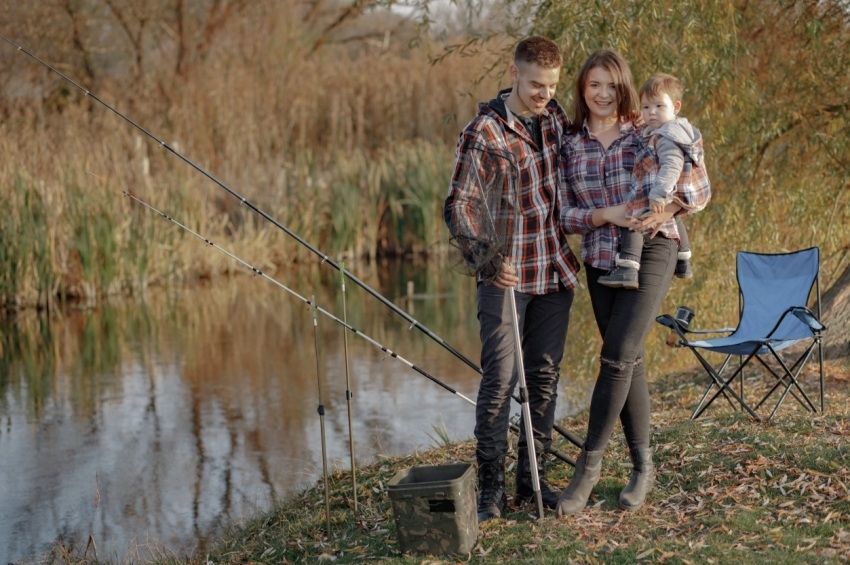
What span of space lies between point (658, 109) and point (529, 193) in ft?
1.78

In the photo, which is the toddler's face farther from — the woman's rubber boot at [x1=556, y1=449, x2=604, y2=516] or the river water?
the river water

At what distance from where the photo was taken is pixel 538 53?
399 cm

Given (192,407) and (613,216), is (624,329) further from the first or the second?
(192,407)

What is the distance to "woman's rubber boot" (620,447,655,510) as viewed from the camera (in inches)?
170

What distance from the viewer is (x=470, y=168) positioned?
4031 mm

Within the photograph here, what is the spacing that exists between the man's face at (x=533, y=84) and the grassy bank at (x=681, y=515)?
1.46m

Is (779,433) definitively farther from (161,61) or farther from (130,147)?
(161,61)

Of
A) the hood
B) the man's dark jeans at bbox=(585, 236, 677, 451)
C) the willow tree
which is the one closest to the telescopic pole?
the man's dark jeans at bbox=(585, 236, 677, 451)

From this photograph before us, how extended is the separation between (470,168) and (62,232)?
9867 millimetres

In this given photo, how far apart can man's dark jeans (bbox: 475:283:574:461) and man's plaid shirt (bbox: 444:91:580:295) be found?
0.08 metres

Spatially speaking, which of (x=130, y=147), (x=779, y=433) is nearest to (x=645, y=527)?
(x=779, y=433)

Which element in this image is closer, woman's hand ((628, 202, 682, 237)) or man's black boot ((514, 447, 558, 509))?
woman's hand ((628, 202, 682, 237))

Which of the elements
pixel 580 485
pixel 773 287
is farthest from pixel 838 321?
pixel 580 485

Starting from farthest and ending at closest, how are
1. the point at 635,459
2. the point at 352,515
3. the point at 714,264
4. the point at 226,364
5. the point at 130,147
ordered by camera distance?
the point at 130,147
the point at 226,364
the point at 714,264
the point at 352,515
the point at 635,459
